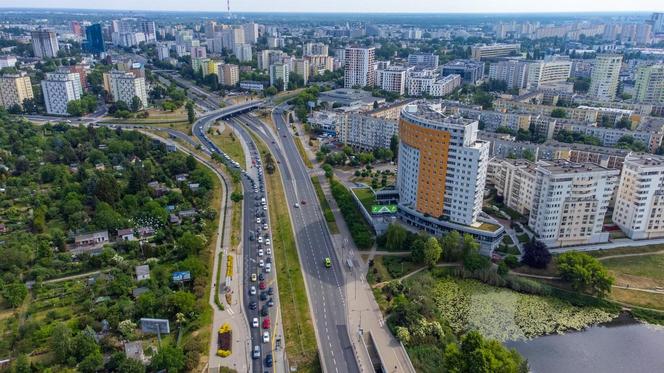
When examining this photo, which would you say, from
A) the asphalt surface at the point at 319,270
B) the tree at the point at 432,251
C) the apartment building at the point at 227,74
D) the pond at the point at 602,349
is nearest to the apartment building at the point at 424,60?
the apartment building at the point at 227,74

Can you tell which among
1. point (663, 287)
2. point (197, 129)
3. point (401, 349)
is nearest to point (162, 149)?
point (197, 129)

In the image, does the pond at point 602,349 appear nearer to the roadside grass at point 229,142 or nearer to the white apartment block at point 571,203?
the white apartment block at point 571,203

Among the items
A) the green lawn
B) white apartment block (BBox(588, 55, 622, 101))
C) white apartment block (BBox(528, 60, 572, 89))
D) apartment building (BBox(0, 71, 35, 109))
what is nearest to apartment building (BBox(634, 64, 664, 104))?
white apartment block (BBox(588, 55, 622, 101))

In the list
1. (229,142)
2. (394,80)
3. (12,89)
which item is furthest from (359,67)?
(12,89)

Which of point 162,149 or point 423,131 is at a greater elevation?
point 423,131

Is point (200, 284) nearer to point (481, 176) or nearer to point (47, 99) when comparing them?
point (481, 176)

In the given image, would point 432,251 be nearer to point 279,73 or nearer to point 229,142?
point 229,142

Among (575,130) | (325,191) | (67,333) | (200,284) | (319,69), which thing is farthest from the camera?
(319,69)
